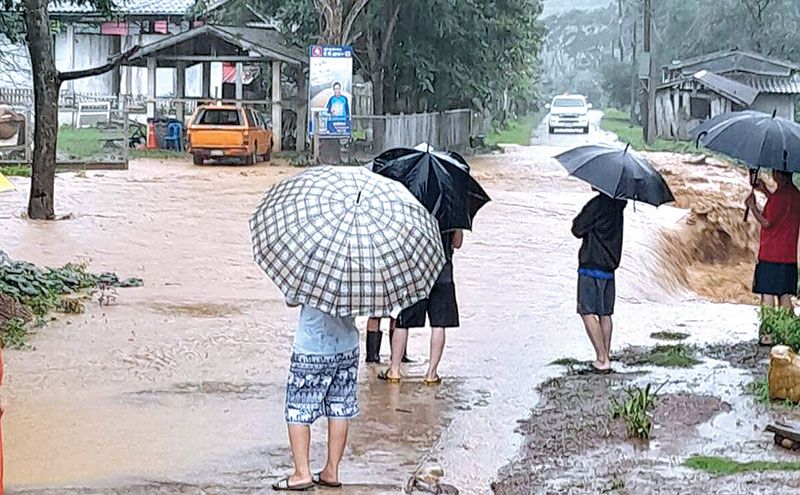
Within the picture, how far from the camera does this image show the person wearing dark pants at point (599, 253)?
30.5 ft

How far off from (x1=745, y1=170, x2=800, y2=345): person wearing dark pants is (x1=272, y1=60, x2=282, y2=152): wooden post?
2523cm

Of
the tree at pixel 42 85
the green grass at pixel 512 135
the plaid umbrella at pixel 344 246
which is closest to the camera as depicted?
the plaid umbrella at pixel 344 246

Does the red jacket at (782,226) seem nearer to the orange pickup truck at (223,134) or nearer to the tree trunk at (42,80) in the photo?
the tree trunk at (42,80)

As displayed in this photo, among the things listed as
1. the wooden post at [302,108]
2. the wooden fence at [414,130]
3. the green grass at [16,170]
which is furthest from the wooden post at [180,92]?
the green grass at [16,170]

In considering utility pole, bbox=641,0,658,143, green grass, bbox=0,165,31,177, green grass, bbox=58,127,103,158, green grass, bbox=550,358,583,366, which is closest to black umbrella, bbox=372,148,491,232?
green grass, bbox=550,358,583,366

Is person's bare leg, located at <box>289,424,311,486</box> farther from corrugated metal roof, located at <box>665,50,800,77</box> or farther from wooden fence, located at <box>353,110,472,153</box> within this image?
corrugated metal roof, located at <box>665,50,800,77</box>

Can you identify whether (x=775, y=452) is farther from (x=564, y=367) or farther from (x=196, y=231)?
(x=196, y=231)

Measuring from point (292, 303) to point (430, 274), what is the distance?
70cm

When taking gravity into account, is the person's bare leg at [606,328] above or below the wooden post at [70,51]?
below

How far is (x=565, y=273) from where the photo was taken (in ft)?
53.2

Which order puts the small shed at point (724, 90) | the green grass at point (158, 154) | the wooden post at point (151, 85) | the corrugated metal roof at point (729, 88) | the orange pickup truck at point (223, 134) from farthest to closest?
1. the small shed at point (724, 90)
2. the corrugated metal roof at point (729, 88)
3. the wooden post at point (151, 85)
4. the green grass at point (158, 154)
5. the orange pickup truck at point (223, 134)

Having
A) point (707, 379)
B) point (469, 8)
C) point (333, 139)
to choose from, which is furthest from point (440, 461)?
point (469, 8)

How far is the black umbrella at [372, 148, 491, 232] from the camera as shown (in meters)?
8.51

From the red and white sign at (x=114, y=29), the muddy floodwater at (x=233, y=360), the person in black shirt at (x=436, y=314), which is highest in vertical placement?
the red and white sign at (x=114, y=29)
